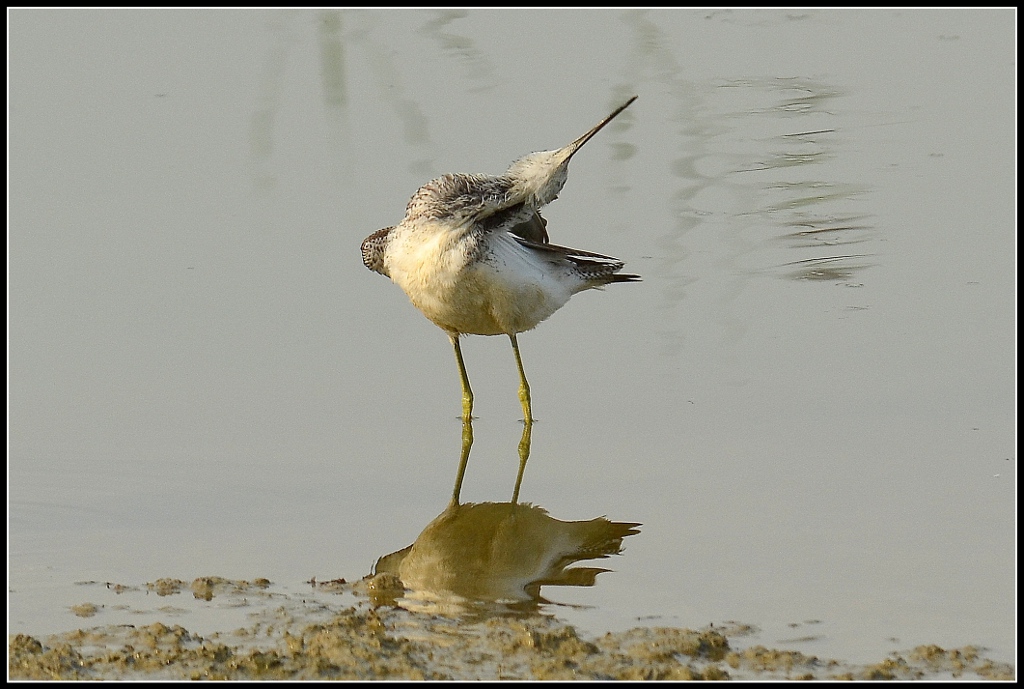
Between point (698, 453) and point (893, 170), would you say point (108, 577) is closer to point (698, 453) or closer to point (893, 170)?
point (698, 453)

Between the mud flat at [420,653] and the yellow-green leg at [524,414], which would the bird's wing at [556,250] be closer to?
the yellow-green leg at [524,414]

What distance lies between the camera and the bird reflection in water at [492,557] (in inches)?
196

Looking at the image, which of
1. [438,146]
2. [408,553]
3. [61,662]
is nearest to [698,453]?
[408,553]

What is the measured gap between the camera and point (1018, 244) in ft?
32.7

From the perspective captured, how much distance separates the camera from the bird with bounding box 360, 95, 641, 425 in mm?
7145

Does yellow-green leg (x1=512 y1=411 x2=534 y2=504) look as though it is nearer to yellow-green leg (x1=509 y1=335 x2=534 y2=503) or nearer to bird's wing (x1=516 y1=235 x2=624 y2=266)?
yellow-green leg (x1=509 y1=335 x2=534 y2=503)

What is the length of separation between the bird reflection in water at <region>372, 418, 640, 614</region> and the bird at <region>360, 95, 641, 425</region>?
1.35 m

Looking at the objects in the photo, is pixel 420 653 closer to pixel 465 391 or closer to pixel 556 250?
pixel 465 391

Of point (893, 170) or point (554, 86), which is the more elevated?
point (554, 86)

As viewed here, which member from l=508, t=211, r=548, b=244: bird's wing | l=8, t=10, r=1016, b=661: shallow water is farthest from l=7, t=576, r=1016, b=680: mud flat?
l=508, t=211, r=548, b=244: bird's wing

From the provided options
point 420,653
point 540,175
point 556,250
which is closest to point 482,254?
point 540,175

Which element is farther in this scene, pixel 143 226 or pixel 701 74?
pixel 701 74

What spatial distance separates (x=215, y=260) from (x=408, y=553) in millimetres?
4926

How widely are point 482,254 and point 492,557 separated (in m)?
2.19
